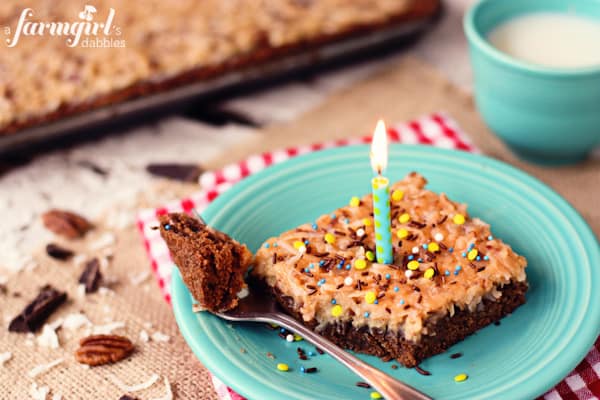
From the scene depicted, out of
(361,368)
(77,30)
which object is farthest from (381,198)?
(77,30)

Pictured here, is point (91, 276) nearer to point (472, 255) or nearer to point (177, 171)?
point (177, 171)

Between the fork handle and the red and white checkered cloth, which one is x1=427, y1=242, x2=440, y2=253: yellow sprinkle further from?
the red and white checkered cloth

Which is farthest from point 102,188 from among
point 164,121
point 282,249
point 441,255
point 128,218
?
point 441,255

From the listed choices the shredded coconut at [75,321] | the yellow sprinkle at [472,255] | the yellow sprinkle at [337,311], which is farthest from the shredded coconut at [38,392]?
the yellow sprinkle at [472,255]

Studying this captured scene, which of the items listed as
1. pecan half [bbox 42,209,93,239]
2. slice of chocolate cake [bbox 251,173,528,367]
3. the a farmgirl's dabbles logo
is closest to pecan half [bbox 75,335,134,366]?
slice of chocolate cake [bbox 251,173,528,367]

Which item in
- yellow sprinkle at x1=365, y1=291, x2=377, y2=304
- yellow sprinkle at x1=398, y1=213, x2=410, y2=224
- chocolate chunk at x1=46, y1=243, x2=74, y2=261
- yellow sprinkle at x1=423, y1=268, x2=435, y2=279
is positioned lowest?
chocolate chunk at x1=46, y1=243, x2=74, y2=261

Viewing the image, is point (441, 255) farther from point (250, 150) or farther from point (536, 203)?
point (250, 150)
